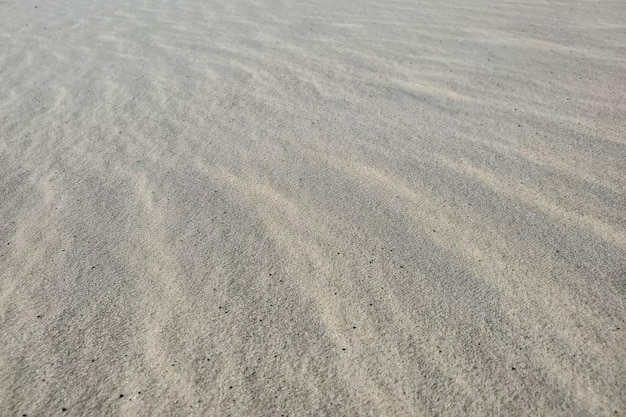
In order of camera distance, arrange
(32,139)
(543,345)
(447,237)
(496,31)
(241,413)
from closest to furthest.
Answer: (241,413), (543,345), (447,237), (32,139), (496,31)

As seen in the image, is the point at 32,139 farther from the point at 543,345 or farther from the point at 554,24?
the point at 554,24

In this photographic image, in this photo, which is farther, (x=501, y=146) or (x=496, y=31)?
(x=496, y=31)

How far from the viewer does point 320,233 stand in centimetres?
246

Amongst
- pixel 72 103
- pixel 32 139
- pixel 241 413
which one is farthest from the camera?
pixel 72 103

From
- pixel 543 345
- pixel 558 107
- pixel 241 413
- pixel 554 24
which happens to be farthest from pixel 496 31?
pixel 241 413

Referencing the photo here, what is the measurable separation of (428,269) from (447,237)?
0.75ft

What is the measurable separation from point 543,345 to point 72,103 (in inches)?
126

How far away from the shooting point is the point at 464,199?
2.63 m

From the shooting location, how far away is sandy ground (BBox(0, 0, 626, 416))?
5.80ft

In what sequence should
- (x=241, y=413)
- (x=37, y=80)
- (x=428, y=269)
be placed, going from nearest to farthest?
(x=241, y=413)
(x=428, y=269)
(x=37, y=80)

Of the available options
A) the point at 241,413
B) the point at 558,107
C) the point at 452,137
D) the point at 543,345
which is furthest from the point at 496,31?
the point at 241,413

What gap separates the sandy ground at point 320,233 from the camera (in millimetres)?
1769

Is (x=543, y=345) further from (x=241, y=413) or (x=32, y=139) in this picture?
(x=32, y=139)

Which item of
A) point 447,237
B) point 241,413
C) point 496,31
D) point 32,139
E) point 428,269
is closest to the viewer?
point 241,413
